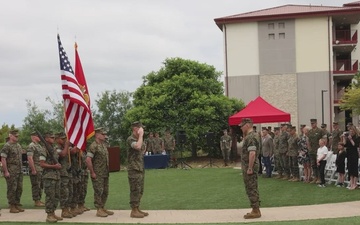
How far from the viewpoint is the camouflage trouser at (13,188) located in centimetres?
1234

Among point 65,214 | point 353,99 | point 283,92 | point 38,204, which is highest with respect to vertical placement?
point 283,92

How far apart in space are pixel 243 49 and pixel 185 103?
1290cm

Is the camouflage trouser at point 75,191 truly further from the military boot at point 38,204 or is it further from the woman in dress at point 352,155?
the woman in dress at point 352,155

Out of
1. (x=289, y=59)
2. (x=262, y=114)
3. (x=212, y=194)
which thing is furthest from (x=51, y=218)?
(x=289, y=59)

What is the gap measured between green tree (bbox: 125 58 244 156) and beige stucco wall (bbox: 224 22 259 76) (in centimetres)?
967

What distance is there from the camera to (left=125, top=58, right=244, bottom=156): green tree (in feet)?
98.1

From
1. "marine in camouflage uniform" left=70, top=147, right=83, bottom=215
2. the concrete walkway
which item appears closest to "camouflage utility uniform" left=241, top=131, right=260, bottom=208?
the concrete walkway

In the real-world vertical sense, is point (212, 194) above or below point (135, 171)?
below

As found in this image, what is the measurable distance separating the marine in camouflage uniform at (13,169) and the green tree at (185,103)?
17.1m

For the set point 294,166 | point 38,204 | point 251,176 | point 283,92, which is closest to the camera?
point 251,176

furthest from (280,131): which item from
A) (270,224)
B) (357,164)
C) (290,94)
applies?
(290,94)

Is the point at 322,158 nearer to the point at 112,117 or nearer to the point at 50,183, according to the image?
the point at 50,183

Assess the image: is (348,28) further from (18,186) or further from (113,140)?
(18,186)

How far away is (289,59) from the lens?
40844mm
